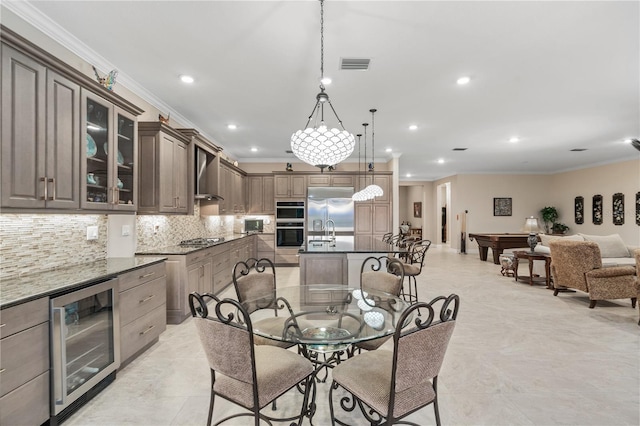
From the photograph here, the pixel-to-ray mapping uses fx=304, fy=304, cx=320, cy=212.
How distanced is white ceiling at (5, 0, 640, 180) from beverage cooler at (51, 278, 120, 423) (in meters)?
2.15

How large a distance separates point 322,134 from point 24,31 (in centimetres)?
241

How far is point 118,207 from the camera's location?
Result: 112 inches

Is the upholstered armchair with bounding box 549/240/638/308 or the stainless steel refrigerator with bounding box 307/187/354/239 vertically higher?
the stainless steel refrigerator with bounding box 307/187/354/239

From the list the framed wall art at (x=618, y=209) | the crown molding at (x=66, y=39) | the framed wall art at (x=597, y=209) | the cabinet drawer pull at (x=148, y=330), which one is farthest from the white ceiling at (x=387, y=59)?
the framed wall art at (x=597, y=209)

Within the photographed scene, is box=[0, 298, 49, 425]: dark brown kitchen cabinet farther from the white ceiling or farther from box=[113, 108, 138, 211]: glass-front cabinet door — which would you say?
the white ceiling

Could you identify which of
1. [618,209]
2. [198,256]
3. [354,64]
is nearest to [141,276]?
[198,256]

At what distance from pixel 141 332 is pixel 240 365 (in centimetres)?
184

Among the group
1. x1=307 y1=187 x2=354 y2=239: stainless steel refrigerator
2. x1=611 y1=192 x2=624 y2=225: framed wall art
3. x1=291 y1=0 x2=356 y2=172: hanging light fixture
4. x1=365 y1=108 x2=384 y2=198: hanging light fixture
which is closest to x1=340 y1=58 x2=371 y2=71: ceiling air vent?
x1=291 y1=0 x2=356 y2=172: hanging light fixture

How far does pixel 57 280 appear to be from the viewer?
2084 mm

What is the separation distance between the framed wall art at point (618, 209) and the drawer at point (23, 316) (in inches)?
450

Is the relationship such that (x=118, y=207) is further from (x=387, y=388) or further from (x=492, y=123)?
(x=492, y=123)

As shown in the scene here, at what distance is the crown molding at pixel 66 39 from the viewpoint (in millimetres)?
2270

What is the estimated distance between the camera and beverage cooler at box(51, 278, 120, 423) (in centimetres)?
185

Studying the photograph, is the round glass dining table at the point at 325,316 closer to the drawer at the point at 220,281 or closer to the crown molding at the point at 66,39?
the drawer at the point at 220,281
